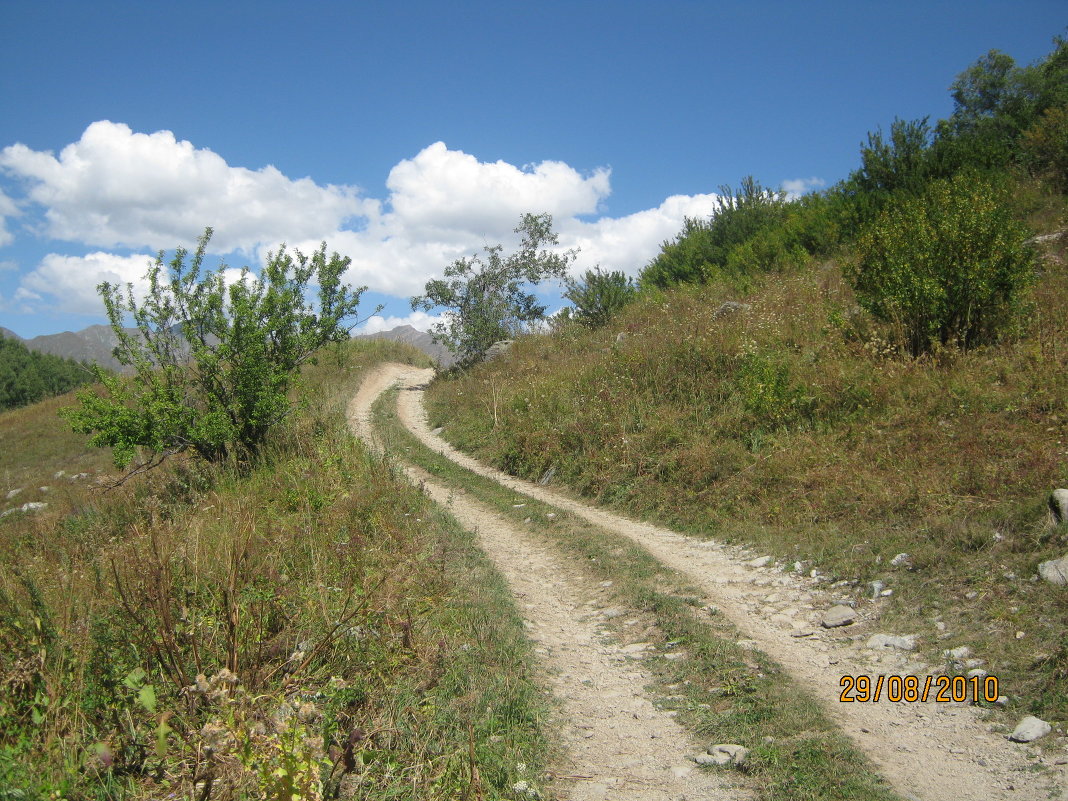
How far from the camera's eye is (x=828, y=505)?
327 inches

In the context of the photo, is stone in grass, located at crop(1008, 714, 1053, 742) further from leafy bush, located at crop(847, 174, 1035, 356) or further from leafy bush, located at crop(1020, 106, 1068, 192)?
leafy bush, located at crop(1020, 106, 1068, 192)

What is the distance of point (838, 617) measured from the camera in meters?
6.02

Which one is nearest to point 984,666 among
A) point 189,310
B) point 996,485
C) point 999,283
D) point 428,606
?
point 996,485

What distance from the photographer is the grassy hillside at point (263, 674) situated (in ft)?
9.70

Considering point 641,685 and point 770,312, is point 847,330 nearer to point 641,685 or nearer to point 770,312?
point 770,312

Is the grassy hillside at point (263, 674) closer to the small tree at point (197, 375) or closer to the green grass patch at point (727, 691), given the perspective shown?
the green grass patch at point (727, 691)

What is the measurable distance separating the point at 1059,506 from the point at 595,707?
4.82m

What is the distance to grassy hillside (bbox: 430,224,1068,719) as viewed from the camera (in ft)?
19.0

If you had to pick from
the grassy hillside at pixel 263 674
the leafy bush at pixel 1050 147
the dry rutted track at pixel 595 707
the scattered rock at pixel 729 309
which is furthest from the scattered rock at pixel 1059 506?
the leafy bush at pixel 1050 147

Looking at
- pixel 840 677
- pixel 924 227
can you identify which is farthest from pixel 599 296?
pixel 840 677

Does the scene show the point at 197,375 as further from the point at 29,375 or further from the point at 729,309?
the point at 29,375

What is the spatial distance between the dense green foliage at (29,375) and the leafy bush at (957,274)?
2680 inches

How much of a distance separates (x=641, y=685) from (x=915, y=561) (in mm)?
3239

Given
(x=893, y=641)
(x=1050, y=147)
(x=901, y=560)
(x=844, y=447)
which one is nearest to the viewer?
(x=893, y=641)
